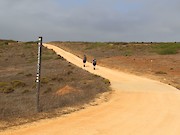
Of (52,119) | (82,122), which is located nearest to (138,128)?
(82,122)

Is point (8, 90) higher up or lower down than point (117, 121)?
lower down

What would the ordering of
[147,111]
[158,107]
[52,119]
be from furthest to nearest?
1. [158,107]
2. [147,111]
3. [52,119]

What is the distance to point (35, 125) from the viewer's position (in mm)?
12148

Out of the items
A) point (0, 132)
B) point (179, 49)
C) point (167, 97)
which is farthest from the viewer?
point (179, 49)

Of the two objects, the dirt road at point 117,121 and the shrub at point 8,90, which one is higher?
the dirt road at point 117,121

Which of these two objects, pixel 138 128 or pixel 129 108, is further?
pixel 129 108

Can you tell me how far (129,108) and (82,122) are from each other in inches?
168

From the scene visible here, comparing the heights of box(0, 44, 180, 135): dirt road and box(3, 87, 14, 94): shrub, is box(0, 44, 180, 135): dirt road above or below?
above

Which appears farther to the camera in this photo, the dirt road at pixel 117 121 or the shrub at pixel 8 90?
the shrub at pixel 8 90

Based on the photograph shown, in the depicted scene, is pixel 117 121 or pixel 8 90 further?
pixel 8 90

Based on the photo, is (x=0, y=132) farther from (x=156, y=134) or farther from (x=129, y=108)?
(x=129, y=108)

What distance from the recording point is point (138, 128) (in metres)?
12.3

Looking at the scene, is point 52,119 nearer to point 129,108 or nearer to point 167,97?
point 129,108

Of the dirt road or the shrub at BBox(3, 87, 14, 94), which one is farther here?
the shrub at BBox(3, 87, 14, 94)
